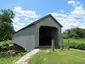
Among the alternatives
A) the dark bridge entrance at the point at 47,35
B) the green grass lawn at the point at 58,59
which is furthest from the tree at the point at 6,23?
the green grass lawn at the point at 58,59

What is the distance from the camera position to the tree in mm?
38594

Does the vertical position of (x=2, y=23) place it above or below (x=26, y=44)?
above

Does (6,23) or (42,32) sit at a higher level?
(6,23)

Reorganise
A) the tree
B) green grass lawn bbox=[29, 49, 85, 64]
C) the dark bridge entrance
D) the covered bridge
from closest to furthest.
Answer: green grass lawn bbox=[29, 49, 85, 64]
the covered bridge
the dark bridge entrance
the tree

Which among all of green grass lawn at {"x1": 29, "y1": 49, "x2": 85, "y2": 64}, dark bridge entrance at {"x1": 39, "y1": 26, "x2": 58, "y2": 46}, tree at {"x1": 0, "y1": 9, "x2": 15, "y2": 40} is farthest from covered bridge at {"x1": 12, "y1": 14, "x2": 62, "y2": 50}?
tree at {"x1": 0, "y1": 9, "x2": 15, "y2": 40}

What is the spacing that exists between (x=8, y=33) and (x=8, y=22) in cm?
296

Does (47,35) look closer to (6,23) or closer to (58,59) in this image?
(58,59)

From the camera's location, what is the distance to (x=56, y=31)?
75.7 ft

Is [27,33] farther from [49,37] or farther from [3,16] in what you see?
[3,16]

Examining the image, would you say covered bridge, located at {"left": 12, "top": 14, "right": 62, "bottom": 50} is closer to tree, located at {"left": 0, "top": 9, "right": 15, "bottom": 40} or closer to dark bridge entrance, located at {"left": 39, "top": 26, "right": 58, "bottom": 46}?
dark bridge entrance, located at {"left": 39, "top": 26, "right": 58, "bottom": 46}

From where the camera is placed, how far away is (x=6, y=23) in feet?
127

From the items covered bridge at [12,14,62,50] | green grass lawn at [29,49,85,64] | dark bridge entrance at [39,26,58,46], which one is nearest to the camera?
green grass lawn at [29,49,85,64]

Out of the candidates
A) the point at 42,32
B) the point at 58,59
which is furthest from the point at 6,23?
the point at 58,59

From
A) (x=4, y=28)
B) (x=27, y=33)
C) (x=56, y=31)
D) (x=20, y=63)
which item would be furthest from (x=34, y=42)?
(x=4, y=28)
